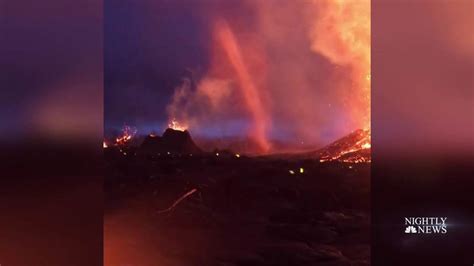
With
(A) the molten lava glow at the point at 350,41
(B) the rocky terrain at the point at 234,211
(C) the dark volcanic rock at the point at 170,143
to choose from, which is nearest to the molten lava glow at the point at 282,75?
(A) the molten lava glow at the point at 350,41

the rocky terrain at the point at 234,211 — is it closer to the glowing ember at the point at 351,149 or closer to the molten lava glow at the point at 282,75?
the glowing ember at the point at 351,149

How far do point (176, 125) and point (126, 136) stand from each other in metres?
0.37

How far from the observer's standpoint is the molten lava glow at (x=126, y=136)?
274cm

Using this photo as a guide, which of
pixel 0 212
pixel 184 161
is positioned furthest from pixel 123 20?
pixel 0 212

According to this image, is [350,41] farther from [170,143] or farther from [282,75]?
[170,143]

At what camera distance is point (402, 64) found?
2766 millimetres

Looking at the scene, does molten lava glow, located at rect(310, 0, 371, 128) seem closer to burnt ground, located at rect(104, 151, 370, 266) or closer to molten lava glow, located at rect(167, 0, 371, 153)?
molten lava glow, located at rect(167, 0, 371, 153)

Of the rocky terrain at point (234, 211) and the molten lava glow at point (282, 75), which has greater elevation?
the molten lava glow at point (282, 75)

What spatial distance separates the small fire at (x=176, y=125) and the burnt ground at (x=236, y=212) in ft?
0.71

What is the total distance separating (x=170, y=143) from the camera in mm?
2777

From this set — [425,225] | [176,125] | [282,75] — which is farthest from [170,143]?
[425,225]

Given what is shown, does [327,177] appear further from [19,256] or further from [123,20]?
[19,256]

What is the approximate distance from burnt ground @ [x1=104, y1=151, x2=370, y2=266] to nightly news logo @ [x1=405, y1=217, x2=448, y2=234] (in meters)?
0.33

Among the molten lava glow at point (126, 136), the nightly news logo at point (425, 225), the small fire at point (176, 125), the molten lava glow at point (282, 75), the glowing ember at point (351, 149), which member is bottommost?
the nightly news logo at point (425, 225)
